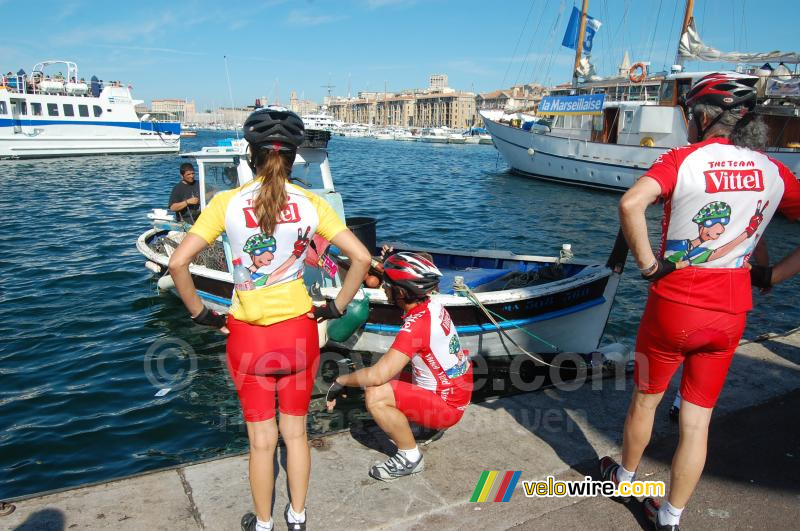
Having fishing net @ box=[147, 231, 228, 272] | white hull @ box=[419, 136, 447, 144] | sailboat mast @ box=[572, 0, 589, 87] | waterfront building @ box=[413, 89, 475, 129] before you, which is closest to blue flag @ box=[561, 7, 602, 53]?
sailboat mast @ box=[572, 0, 589, 87]

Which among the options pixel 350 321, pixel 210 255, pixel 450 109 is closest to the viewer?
pixel 350 321

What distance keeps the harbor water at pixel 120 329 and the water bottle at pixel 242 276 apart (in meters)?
3.52

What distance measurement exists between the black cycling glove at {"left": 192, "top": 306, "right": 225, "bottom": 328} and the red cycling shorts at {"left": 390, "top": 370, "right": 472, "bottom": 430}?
3.96 feet

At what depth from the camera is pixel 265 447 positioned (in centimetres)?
280

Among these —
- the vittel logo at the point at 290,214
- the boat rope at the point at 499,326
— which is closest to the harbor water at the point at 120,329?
the boat rope at the point at 499,326

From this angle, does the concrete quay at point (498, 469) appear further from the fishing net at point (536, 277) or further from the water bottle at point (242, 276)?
the fishing net at point (536, 277)

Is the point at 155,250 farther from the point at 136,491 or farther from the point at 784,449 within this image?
the point at 784,449

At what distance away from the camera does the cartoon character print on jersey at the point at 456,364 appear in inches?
142

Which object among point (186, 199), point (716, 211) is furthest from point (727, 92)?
point (186, 199)

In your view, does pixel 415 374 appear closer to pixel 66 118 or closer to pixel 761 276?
pixel 761 276

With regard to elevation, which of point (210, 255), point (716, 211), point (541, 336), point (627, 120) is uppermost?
point (627, 120)

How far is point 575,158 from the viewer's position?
1188 inches

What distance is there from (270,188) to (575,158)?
2989cm

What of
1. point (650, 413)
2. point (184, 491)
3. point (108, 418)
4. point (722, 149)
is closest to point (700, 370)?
point (650, 413)
